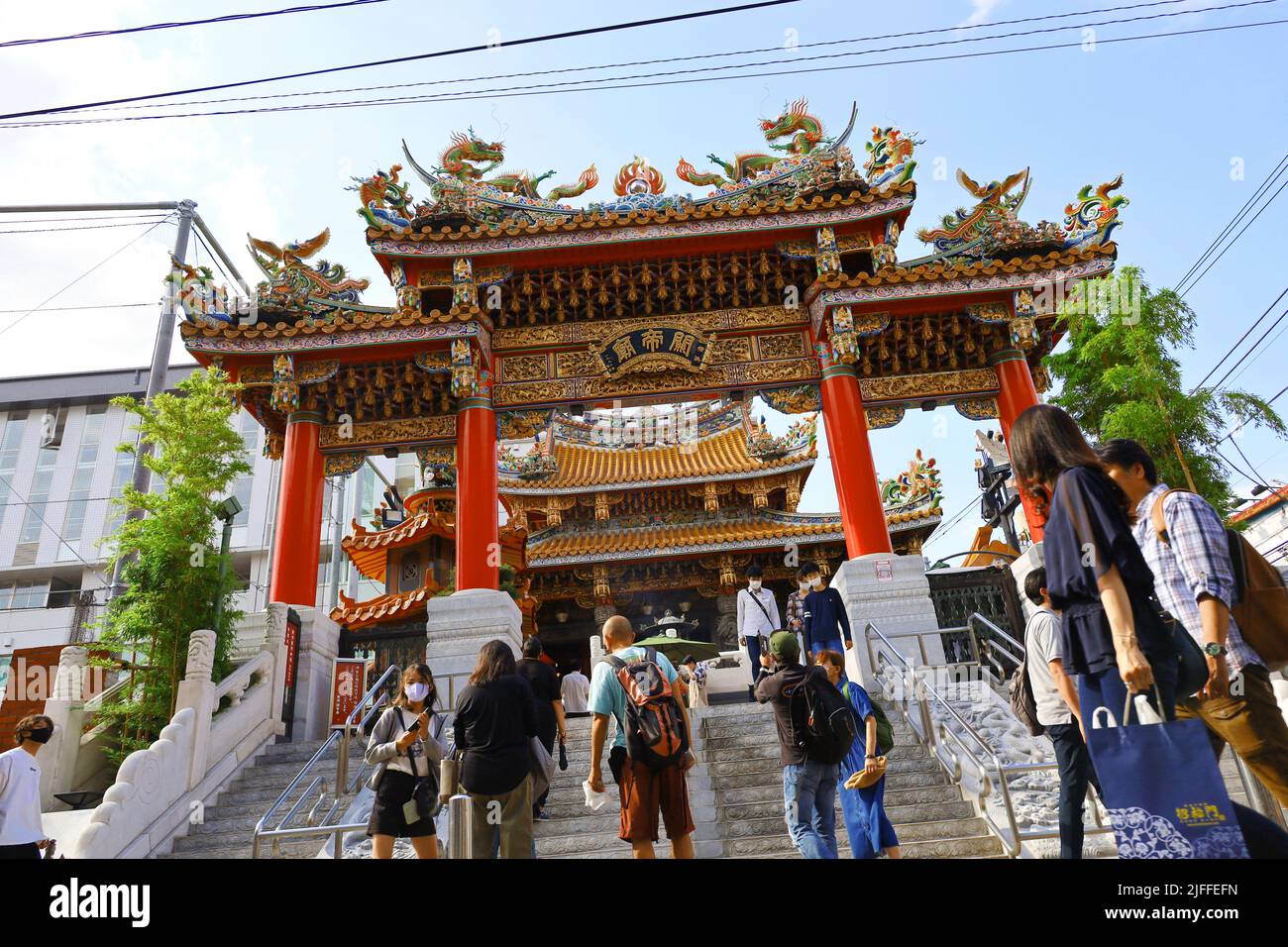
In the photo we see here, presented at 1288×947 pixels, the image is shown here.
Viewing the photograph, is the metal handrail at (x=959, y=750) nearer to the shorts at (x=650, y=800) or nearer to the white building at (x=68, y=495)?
the shorts at (x=650, y=800)

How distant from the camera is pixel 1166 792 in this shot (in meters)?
2.66

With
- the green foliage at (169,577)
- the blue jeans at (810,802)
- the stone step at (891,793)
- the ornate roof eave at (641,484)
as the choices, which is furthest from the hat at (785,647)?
the ornate roof eave at (641,484)

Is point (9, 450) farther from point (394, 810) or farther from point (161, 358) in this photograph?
point (394, 810)

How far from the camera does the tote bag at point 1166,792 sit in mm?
2605

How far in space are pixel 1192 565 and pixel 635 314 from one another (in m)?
11.4

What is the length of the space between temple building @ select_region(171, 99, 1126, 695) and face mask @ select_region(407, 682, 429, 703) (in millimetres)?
6447

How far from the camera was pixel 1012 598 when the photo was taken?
11.0 m

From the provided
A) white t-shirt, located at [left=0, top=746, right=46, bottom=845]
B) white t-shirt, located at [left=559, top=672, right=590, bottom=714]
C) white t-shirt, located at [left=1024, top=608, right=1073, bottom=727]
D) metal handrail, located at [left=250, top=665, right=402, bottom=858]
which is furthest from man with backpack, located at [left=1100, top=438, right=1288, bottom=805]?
white t-shirt, located at [left=559, top=672, right=590, bottom=714]

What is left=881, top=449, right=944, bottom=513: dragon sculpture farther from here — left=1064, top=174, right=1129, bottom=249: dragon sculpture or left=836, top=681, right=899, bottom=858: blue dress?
left=836, top=681, right=899, bottom=858: blue dress

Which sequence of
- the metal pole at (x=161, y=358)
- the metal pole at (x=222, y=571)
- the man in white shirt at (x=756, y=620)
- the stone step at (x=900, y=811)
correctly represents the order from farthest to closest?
the metal pole at (x=161, y=358), the man in white shirt at (x=756, y=620), the metal pole at (x=222, y=571), the stone step at (x=900, y=811)

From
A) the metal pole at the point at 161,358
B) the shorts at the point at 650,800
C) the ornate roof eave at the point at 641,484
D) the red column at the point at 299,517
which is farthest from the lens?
the ornate roof eave at the point at 641,484

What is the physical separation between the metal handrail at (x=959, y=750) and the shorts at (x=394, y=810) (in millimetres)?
3728
